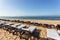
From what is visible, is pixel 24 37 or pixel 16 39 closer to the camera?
pixel 24 37

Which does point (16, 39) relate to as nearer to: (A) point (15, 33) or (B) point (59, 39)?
(A) point (15, 33)

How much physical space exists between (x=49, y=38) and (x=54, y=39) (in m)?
0.20

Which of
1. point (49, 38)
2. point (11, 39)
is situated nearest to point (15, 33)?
point (11, 39)

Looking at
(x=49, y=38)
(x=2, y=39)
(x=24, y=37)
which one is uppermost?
(x=49, y=38)

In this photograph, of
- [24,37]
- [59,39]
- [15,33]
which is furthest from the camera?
[15,33]

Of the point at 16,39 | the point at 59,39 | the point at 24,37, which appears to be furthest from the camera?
the point at 16,39

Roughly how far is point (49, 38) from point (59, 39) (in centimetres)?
35

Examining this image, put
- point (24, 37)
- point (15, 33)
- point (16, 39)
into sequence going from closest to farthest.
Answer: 1. point (24, 37)
2. point (16, 39)
3. point (15, 33)

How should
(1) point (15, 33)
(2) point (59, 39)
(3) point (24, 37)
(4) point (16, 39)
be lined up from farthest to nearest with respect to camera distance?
(1) point (15, 33), (4) point (16, 39), (3) point (24, 37), (2) point (59, 39)

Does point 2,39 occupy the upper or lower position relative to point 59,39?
lower

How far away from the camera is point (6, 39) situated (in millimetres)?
4898

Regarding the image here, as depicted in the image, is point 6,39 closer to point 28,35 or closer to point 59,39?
point 28,35

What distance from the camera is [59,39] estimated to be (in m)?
2.83

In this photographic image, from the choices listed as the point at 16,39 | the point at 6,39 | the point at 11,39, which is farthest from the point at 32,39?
the point at 6,39
